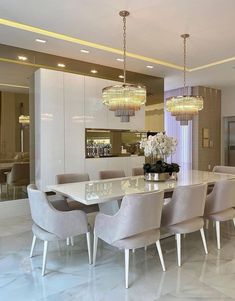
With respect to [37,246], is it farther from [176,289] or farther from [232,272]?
[232,272]

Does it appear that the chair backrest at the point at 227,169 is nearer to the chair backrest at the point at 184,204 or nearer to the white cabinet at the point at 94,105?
the chair backrest at the point at 184,204

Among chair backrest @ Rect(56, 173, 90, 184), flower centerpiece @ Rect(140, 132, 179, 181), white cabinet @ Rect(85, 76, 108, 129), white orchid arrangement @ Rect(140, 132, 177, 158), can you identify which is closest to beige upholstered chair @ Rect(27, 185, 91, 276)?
chair backrest @ Rect(56, 173, 90, 184)

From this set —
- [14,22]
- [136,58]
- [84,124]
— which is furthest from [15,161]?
[136,58]

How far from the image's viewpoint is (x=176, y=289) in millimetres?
2461

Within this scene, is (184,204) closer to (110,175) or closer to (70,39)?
(110,175)

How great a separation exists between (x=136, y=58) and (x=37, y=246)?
3.90 m

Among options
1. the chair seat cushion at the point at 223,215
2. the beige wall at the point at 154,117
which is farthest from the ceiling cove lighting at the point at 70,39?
the chair seat cushion at the point at 223,215

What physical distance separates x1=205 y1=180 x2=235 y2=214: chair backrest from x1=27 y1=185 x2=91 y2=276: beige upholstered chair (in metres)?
1.70

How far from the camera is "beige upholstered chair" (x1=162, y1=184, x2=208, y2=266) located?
9.63 feet

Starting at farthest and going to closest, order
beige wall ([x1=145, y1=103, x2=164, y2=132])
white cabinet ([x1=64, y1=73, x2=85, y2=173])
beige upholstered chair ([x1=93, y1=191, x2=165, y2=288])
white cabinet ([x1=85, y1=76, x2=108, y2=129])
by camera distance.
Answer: beige wall ([x1=145, y1=103, x2=164, y2=132]) → white cabinet ([x1=85, y1=76, x2=108, y2=129]) → white cabinet ([x1=64, y1=73, x2=85, y2=173]) → beige upholstered chair ([x1=93, y1=191, x2=165, y2=288])

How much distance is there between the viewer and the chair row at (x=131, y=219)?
2.53 metres

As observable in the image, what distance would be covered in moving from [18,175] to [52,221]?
2.50 metres

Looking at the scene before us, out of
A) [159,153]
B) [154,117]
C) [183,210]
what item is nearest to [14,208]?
[159,153]

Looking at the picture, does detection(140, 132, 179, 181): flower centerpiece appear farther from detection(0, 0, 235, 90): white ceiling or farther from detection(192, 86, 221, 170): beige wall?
detection(192, 86, 221, 170): beige wall
